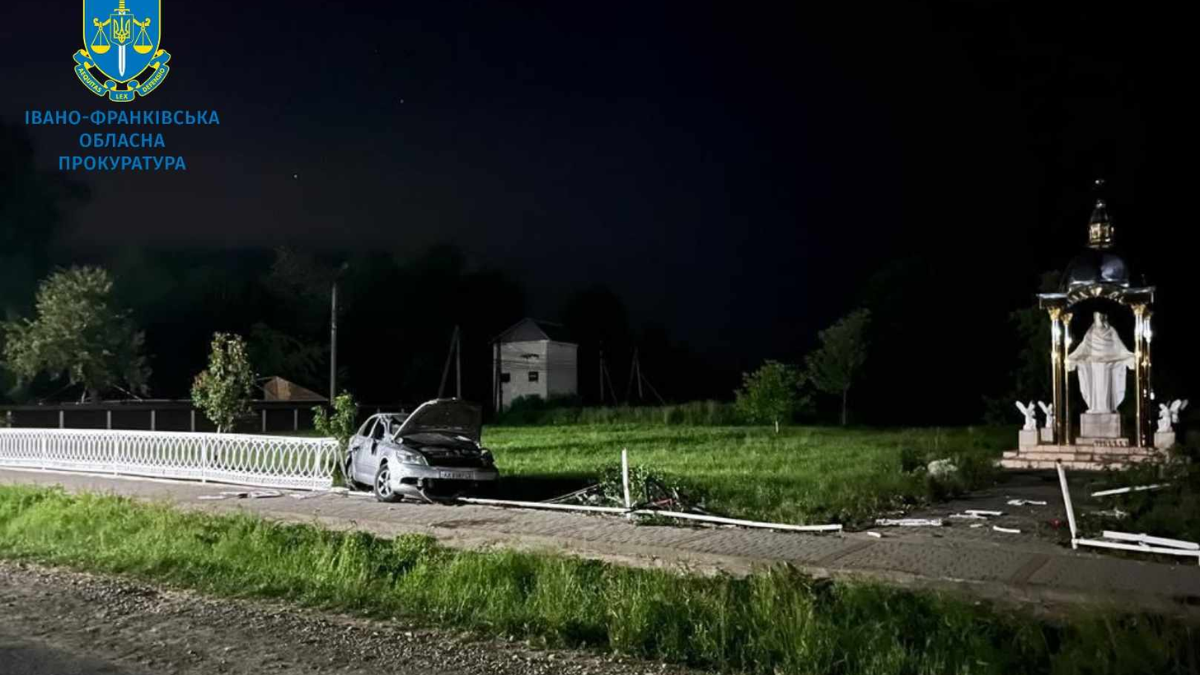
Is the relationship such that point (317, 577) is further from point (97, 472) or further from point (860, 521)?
point (97, 472)

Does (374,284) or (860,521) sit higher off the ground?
(374,284)

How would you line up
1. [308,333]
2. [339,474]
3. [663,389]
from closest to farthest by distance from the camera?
[339,474] < [308,333] < [663,389]

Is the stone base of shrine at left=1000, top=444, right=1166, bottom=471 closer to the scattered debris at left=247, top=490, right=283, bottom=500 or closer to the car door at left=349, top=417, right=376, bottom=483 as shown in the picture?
the car door at left=349, top=417, right=376, bottom=483

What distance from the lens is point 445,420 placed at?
1548cm

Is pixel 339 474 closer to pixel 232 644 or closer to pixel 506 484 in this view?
pixel 506 484

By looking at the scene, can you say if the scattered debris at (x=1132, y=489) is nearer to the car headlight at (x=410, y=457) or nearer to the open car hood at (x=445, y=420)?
the open car hood at (x=445, y=420)

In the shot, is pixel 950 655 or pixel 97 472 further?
pixel 97 472

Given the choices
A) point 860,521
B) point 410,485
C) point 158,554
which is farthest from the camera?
point 410,485

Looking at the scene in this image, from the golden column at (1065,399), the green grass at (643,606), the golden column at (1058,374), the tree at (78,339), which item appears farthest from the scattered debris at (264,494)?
the tree at (78,339)

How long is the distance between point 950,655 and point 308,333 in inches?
2151

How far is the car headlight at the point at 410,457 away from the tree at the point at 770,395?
21.9m

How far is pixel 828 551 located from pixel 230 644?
220 inches

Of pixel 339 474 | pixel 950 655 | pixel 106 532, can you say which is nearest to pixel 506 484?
pixel 339 474

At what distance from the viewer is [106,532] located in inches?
475
